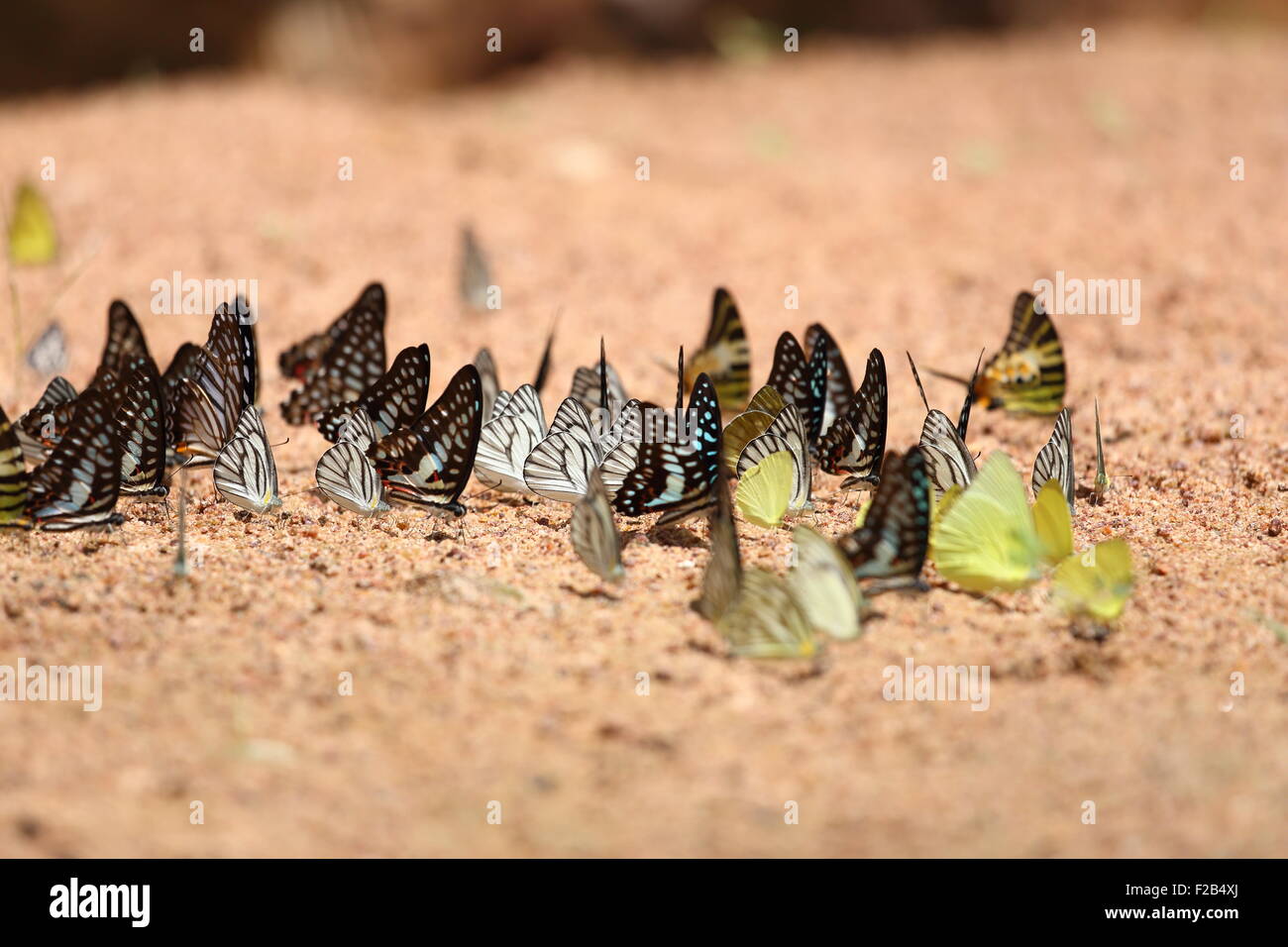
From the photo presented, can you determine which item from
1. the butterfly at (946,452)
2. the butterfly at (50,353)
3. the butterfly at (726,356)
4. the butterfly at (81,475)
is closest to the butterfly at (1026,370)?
the butterfly at (726,356)

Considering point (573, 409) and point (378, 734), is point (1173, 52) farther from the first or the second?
point (378, 734)

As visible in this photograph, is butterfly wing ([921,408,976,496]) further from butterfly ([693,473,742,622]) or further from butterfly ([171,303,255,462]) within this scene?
butterfly ([171,303,255,462])

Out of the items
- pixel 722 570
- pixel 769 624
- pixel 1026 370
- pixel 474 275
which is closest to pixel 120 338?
pixel 474 275

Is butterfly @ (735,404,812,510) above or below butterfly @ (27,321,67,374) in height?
below

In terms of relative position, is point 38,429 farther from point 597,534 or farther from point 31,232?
point 31,232

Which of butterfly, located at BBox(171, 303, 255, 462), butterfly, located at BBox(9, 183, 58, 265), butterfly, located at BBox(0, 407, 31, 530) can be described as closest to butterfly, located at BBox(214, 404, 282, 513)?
butterfly, located at BBox(171, 303, 255, 462)

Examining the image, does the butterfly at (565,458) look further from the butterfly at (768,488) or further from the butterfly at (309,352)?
the butterfly at (309,352)
